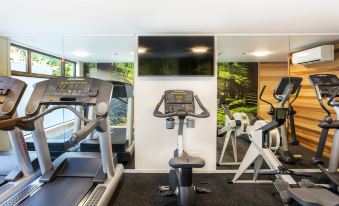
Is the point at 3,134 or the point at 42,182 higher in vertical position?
the point at 3,134

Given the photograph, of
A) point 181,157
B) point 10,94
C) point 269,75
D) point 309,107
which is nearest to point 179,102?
point 181,157

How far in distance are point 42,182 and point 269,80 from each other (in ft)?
11.4

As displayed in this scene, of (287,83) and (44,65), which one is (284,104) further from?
(44,65)

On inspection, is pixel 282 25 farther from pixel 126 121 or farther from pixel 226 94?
pixel 126 121

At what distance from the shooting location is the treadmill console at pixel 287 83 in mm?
3363

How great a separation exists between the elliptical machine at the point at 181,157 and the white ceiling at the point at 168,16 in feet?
3.24

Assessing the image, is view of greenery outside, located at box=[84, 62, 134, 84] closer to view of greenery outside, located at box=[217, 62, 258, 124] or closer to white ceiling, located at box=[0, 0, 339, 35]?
white ceiling, located at box=[0, 0, 339, 35]

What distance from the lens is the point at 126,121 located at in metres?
3.55

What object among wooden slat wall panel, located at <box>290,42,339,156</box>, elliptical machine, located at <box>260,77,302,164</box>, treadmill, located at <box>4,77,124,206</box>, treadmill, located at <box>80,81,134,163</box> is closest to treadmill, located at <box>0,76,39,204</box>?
treadmill, located at <box>4,77,124,206</box>

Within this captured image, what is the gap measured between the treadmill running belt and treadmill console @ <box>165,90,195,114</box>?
1310 millimetres

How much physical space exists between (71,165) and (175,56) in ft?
6.99

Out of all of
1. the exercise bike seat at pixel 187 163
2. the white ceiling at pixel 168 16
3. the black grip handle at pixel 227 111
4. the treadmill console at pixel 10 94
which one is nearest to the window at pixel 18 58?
the white ceiling at pixel 168 16

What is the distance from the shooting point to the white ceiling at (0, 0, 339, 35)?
2199mm

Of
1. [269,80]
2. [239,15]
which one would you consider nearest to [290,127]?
[269,80]
